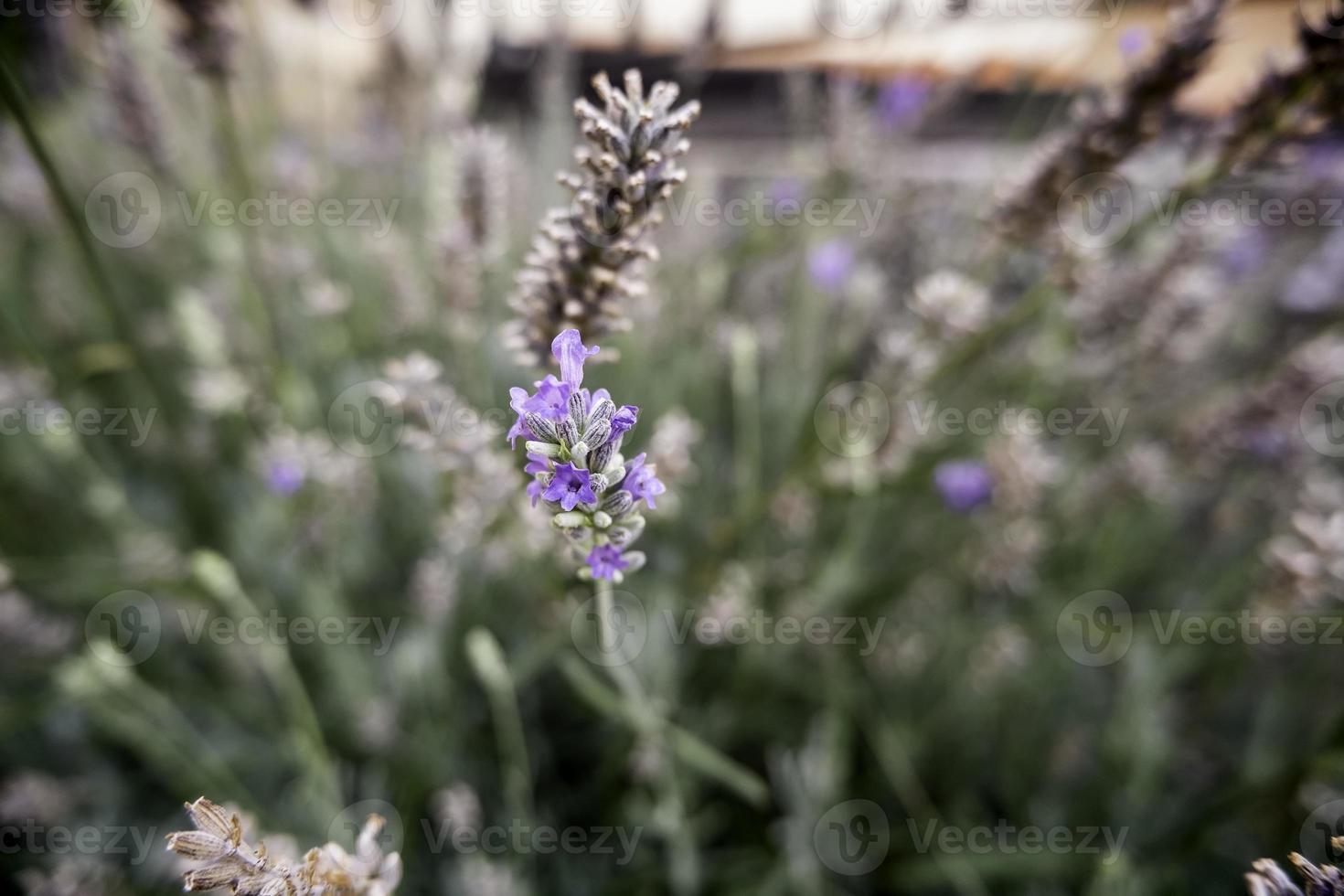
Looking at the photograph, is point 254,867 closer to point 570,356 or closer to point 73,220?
point 570,356

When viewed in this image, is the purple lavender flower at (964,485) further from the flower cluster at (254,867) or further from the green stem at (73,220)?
the green stem at (73,220)

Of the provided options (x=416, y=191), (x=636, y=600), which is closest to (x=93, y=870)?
(x=636, y=600)

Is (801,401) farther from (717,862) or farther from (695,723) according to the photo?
(717,862)

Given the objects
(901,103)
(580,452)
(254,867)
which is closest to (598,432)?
(580,452)

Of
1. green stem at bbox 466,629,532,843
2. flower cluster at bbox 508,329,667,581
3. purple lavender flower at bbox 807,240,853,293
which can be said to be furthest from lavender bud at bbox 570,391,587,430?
purple lavender flower at bbox 807,240,853,293

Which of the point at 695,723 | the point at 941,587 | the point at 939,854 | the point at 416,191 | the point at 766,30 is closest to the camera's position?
the point at 939,854

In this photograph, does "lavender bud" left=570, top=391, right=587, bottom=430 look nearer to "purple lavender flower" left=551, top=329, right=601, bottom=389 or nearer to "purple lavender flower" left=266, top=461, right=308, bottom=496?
"purple lavender flower" left=551, top=329, right=601, bottom=389

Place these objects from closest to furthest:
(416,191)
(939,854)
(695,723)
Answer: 1. (939,854)
2. (695,723)
3. (416,191)
